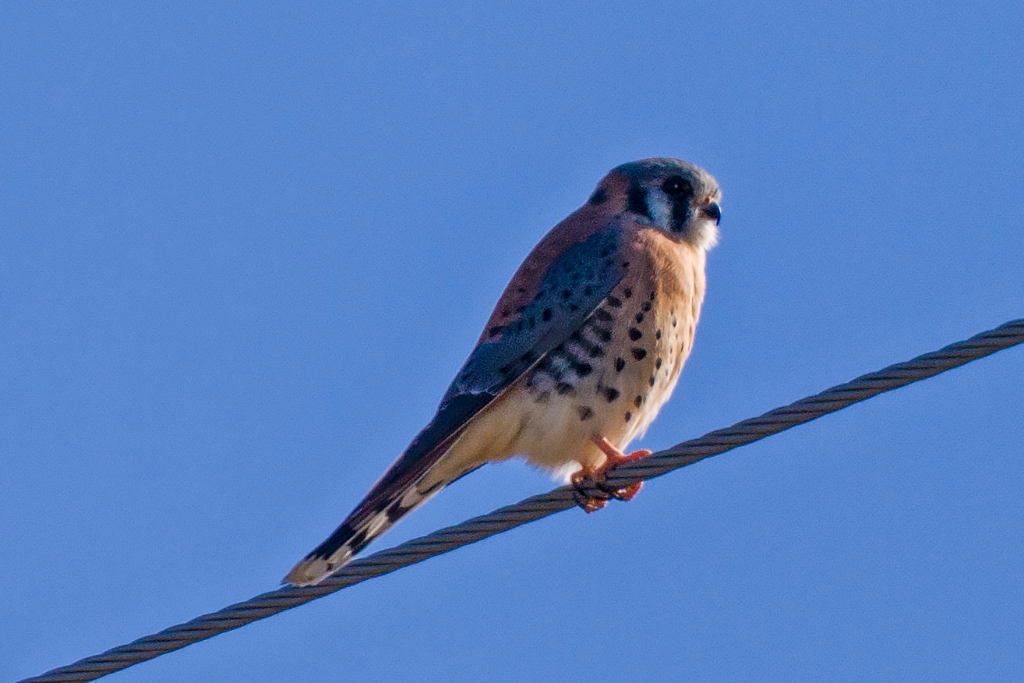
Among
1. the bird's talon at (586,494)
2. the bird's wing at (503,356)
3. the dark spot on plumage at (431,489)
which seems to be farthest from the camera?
the dark spot on plumage at (431,489)

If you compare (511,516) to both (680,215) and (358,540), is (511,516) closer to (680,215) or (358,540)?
(358,540)

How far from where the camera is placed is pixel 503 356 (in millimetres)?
5328

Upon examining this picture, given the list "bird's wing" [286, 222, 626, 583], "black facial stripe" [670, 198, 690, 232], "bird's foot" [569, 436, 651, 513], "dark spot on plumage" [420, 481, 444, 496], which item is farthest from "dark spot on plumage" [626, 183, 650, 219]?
"dark spot on plumage" [420, 481, 444, 496]

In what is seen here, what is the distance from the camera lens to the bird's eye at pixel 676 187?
20.2ft

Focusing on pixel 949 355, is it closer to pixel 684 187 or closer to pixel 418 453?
pixel 418 453

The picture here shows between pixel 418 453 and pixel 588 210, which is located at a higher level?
pixel 588 210

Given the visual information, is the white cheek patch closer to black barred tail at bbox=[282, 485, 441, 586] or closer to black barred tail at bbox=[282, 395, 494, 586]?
black barred tail at bbox=[282, 395, 494, 586]

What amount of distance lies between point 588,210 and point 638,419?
1.16 meters

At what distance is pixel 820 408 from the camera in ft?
11.3

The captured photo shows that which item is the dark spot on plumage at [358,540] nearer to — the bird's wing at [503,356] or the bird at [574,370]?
the bird's wing at [503,356]

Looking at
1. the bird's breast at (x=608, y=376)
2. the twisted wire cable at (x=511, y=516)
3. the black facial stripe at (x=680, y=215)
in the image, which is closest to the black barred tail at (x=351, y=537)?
the twisted wire cable at (x=511, y=516)

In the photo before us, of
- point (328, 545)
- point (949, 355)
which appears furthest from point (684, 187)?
point (949, 355)

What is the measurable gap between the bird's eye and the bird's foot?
128cm

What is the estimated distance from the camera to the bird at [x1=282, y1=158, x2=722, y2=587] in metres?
5.14
